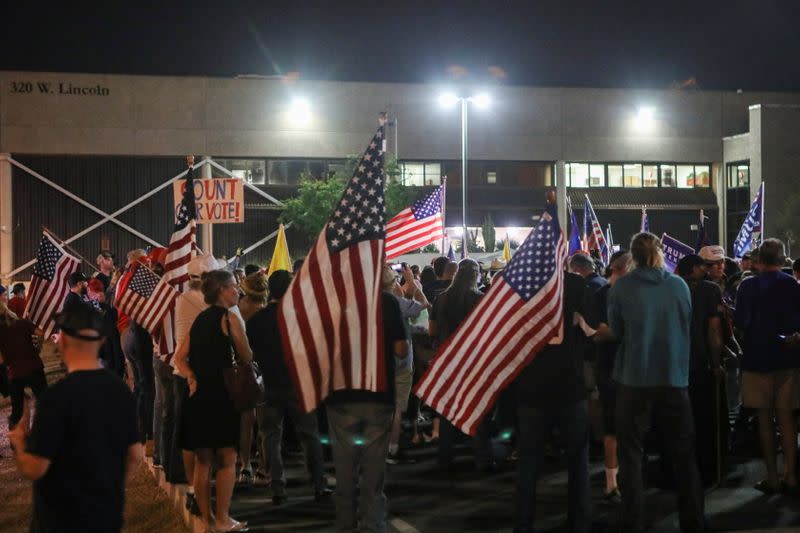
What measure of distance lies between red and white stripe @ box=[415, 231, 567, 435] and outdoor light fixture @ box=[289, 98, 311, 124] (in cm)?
4574

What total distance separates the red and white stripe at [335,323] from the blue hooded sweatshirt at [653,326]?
6.18 feet

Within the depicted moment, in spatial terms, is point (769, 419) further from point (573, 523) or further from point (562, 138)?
point (562, 138)

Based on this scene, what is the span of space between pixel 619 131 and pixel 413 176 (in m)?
10.9

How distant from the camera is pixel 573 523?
25.3 feet

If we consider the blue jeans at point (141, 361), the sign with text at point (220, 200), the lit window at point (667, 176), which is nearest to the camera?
the blue jeans at point (141, 361)

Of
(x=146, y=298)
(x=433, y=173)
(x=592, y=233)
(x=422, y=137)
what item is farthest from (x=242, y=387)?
(x=433, y=173)

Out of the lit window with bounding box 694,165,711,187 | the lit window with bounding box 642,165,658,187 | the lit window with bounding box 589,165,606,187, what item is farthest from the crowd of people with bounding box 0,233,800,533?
the lit window with bounding box 694,165,711,187

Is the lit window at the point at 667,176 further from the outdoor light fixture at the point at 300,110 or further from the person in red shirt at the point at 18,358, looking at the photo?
the person in red shirt at the point at 18,358

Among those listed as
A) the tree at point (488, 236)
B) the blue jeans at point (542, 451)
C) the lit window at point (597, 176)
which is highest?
the lit window at point (597, 176)

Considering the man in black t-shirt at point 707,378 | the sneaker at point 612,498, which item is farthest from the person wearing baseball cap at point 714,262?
the sneaker at point 612,498

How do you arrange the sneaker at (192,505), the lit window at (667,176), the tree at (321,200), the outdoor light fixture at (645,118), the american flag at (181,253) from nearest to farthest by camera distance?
the sneaker at (192,505) → the american flag at (181,253) → the tree at (321,200) → the outdoor light fixture at (645,118) → the lit window at (667,176)

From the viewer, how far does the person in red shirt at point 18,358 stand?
43.6 ft

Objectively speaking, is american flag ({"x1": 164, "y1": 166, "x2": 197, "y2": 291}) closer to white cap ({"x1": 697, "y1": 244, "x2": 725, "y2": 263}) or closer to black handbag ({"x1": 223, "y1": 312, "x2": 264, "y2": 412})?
black handbag ({"x1": 223, "y1": 312, "x2": 264, "y2": 412})

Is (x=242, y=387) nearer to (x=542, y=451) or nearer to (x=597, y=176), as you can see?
(x=542, y=451)
